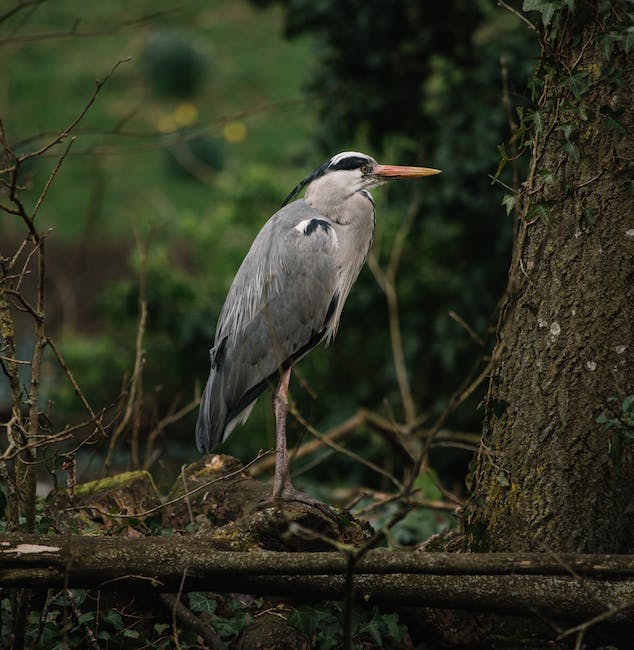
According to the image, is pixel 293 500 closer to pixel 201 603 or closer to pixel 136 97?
pixel 201 603

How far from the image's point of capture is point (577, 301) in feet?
10.1

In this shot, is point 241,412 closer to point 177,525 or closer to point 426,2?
point 177,525

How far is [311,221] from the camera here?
4359 mm

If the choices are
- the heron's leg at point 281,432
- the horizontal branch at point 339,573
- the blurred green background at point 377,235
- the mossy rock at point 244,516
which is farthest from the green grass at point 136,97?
the horizontal branch at point 339,573

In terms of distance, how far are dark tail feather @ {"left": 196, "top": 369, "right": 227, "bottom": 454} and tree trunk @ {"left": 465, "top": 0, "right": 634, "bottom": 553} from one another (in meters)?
1.57

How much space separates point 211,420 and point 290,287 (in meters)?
0.70

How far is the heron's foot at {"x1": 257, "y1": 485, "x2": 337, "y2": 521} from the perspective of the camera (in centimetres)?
344

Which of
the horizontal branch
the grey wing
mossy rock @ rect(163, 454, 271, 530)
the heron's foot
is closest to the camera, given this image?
the horizontal branch

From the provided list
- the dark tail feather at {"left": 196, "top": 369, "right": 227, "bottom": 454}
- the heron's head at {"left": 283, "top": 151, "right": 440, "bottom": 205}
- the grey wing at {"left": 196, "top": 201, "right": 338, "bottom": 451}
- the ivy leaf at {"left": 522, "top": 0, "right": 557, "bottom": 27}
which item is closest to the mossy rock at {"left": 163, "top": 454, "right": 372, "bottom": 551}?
the dark tail feather at {"left": 196, "top": 369, "right": 227, "bottom": 454}

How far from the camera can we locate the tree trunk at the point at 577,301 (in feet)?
9.93

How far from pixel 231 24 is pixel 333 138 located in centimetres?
1594

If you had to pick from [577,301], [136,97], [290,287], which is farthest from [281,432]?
[136,97]

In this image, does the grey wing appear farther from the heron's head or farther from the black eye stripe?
the black eye stripe

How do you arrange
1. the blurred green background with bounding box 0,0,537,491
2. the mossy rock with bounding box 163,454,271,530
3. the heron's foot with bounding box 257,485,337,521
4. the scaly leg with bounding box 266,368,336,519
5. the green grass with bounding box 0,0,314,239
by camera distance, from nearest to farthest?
the heron's foot with bounding box 257,485,337,521
the scaly leg with bounding box 266,368,336,519
the mossy rock with bounding box 163,454,271,530
the blurred green background with bounding box 0,0,537,491
the green grass with bounding box 0,0,314,239
